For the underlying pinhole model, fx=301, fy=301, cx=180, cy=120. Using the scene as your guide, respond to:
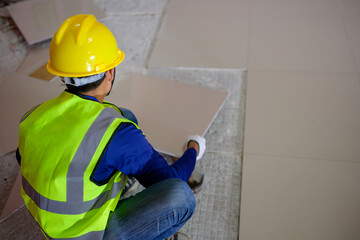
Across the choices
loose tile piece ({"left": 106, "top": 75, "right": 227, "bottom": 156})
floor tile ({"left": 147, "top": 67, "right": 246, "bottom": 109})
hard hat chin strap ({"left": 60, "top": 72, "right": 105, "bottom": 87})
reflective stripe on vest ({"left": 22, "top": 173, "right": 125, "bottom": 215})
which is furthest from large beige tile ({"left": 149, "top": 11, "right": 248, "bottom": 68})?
reflective stripe on vest ({"left": 22, "top": 173, "right": 125, "bottom": 215})

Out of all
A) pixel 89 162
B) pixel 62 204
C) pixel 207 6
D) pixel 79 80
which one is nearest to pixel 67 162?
pixel 89 162

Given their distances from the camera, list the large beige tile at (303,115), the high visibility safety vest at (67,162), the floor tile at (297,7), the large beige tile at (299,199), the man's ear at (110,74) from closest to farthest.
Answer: the high visibility safety vest at (67,162) < the man's ear at (110,74) < the large beige tile at (299,199) < the large beige tile at (303,115) < the floor tile at (297,7)

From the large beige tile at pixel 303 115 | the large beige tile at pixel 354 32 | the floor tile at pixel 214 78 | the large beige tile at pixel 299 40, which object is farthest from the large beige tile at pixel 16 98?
the large beige tile at pixel 354 32

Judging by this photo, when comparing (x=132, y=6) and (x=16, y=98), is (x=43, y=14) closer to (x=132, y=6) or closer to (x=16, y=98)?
(x=132, y=6)

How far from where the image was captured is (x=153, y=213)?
129 cm

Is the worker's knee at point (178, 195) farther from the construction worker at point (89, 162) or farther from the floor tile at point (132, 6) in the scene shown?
the floor tile at point (132, 6)

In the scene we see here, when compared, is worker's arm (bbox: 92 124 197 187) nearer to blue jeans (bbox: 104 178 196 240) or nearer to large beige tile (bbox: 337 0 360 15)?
blue jeans (bbox: 104 178 196 240)

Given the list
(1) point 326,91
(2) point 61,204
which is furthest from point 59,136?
(1) point 326,91

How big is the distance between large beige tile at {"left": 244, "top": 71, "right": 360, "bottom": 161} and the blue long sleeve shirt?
3.35 ft

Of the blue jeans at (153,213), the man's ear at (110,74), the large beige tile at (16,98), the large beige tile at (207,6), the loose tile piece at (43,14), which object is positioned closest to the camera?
the blue jeans at (153,213)

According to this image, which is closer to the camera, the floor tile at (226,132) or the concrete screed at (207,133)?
the concrete screed at (207,133)

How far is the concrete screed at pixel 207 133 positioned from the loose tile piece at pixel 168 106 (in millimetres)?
115

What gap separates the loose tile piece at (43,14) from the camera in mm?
3250

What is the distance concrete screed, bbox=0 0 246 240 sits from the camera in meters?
1.82
